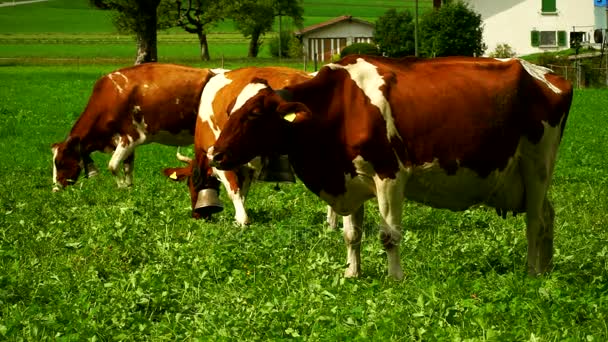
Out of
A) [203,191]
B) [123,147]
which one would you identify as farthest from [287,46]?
[203,191]

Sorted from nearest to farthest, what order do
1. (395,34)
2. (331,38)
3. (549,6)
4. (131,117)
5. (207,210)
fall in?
(207,210)
(131,117)
(395,34)
(549,6)
(331,38)

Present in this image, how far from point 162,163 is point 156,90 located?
4.76 meters

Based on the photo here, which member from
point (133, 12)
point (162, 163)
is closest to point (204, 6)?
point (133, 12)

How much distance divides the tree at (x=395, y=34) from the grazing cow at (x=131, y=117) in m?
61.3

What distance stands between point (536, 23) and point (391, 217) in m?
75.4

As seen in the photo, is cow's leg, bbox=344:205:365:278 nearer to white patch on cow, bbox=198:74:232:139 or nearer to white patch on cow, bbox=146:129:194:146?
white patch on cow, bbox=198:74:232:139

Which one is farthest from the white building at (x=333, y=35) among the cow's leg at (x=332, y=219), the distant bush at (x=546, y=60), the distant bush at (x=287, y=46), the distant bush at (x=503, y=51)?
the cow's leg at (x=332, y=219)

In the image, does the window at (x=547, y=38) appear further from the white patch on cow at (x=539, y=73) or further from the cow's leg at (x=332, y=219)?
the white patch on cow at (x=539, y=73)

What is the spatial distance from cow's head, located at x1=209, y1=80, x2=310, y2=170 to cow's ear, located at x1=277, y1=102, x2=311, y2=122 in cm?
9

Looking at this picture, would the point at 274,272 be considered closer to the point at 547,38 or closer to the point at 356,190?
the point at 356,190

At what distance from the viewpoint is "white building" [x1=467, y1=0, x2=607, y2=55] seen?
276ft

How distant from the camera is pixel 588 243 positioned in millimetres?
12656

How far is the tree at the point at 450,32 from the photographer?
7375 centimetres

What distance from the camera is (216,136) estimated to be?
16.1 meters
